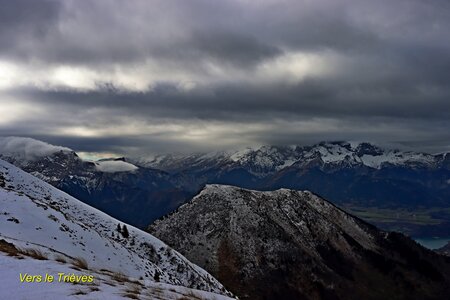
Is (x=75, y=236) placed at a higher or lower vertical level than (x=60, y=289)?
lower

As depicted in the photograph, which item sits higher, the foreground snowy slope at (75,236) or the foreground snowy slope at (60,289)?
the foreground snowy slope at (60,289)

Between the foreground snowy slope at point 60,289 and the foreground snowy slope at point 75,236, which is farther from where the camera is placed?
the foreground snowy slope at point 75,236

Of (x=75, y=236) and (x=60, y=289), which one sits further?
(x=75, y=236)

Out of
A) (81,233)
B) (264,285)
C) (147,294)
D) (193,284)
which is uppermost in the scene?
(147,294)

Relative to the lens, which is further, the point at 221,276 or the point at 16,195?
the point at 221,276

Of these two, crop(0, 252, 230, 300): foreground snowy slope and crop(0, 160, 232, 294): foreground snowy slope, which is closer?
crop(0, 252, 230, 300): foreground snowy slope

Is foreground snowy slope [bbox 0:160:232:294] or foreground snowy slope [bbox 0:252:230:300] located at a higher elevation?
foreground snowy slope [bbox 0:252:230:300]

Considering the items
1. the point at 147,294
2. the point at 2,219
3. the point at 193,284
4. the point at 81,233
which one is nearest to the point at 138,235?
the point at 193,284

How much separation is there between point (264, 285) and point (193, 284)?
12918 centimetres

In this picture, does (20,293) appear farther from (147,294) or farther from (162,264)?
(162,264)

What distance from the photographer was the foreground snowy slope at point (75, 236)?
45750 mm

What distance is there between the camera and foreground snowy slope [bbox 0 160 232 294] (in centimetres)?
4575

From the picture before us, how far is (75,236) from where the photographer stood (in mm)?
53438

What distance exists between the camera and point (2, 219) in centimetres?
4634
